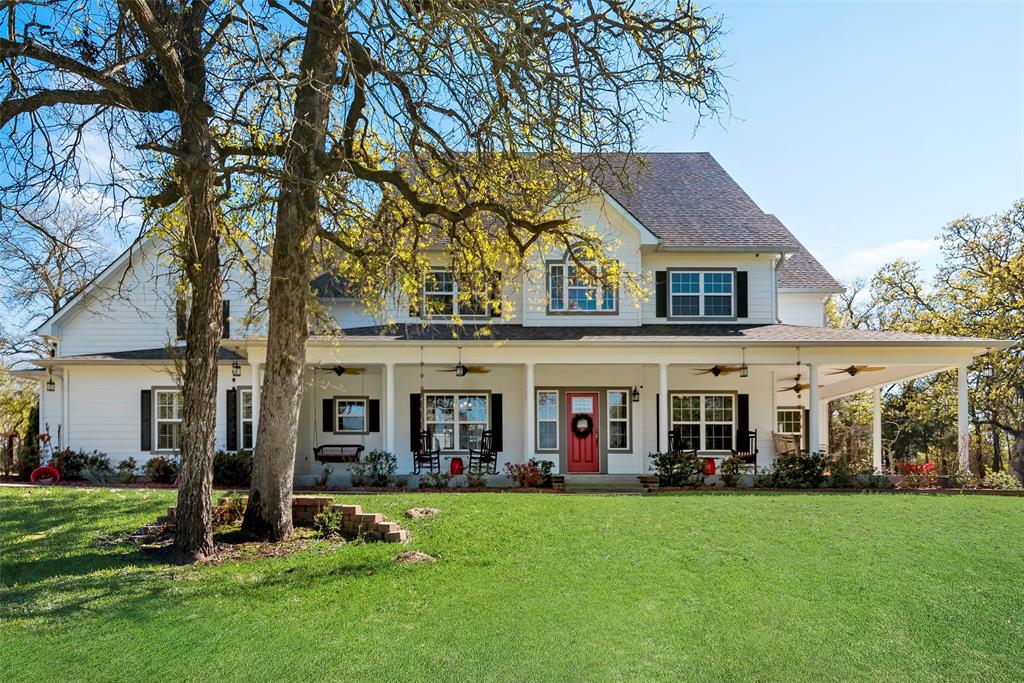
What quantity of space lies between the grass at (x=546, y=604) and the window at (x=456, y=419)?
25.9ft

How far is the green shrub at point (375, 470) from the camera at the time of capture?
53.0ft

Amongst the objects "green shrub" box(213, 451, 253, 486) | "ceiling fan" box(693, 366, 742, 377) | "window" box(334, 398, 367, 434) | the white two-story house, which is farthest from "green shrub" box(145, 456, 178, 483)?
"ceiling fan" box(693, 366, 742, 377)

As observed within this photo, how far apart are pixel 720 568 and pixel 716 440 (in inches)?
420

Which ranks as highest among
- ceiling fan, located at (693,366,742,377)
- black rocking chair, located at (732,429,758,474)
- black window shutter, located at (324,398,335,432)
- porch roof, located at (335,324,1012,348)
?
porch roof, located at (335,324,1012,348)

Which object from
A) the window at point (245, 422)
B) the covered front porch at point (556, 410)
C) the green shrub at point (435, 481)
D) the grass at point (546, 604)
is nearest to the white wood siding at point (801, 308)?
the covered front porch at point (556, 410)

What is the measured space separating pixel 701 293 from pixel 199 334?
12995 millimetres

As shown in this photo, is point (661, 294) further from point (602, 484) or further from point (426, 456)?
point (426, 456)

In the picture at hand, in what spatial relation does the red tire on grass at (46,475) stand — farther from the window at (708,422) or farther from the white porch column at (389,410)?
the window at (708,422)

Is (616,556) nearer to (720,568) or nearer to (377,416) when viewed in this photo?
(720,568)

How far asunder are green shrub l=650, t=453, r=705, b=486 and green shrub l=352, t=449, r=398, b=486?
18.4 ft

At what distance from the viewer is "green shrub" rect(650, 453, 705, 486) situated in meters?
15.9

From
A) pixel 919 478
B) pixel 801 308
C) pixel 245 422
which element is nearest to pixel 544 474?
pixel 919 478

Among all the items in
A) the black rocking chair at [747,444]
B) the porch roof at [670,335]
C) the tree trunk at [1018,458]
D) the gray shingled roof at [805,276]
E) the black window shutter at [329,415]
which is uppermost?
the gray shingled roof at [805,276]

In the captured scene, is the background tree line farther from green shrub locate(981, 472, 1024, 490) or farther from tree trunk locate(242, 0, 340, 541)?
tree trunk locate(242, 0, 340, 541)
